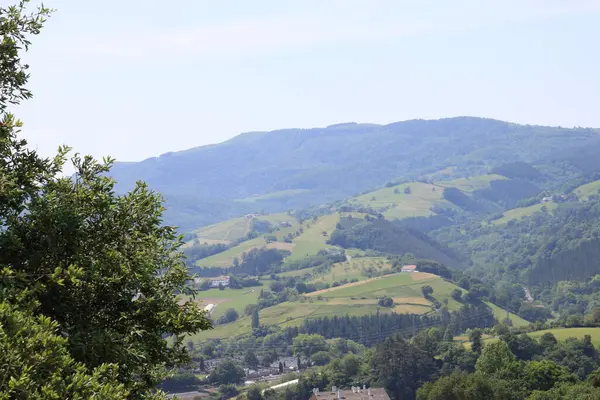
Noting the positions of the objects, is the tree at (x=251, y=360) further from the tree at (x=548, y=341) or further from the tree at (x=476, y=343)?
the tree at (x=548, y=341)

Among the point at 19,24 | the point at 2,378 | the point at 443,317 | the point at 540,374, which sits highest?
the point at 19,24

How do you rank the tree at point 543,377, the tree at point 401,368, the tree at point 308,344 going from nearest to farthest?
1. the tree at point 543,377
2. the tree at point 401,368
3. the tree at point 308,344

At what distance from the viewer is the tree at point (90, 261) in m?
14.9

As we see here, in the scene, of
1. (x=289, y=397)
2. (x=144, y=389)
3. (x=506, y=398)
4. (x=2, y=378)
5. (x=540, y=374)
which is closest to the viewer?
(x=2, y=378)

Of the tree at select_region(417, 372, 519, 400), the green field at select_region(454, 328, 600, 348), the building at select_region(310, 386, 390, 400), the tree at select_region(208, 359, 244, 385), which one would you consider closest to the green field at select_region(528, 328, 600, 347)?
the green field at select_region(454, 328, 600, 348)

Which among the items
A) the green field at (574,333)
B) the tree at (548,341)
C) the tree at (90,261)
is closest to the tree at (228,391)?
the tree at (548,341)

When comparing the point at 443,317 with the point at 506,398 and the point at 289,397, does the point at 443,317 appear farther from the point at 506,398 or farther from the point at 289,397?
the point at 506,398

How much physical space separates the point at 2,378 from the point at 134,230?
5.26 meters

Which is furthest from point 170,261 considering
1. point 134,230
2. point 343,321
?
point 343,321

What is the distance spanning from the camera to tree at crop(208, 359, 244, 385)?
148 m

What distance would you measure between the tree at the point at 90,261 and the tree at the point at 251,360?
507 feet

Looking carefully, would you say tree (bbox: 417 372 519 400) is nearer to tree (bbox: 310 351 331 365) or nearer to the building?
the building

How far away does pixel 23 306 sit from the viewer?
540 inches

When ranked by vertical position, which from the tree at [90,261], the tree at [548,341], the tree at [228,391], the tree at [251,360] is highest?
the tree at [90,261]
